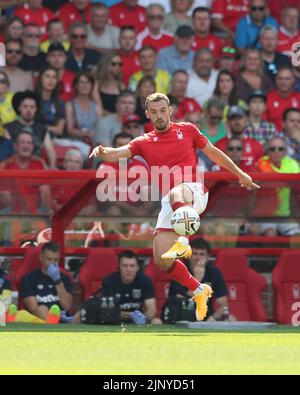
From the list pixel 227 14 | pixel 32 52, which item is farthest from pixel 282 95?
pixel 32 52

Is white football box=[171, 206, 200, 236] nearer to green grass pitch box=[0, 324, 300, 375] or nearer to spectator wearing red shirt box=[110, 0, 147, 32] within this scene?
green grass pitch box=[0, 324, 300, 375]

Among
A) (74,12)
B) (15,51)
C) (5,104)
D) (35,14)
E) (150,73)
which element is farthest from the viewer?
(74,12)

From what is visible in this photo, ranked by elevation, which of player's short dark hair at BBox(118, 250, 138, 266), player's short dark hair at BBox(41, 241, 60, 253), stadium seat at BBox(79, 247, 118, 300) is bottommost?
stadium seat at BBox(79, 247, 118, 300)

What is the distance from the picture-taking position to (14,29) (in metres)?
16.9

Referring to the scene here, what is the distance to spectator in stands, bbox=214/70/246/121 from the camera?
17016mm

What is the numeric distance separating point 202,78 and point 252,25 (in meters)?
1.33

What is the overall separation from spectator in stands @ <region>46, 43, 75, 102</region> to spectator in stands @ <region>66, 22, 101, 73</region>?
19 centimetres

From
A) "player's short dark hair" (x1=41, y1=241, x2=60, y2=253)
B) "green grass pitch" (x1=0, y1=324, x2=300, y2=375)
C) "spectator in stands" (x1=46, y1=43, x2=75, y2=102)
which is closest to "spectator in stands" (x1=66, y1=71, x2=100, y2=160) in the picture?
"spectator in stands" (x1=46, y1=43, x2=75, y2=102)

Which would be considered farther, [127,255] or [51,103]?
[51,103]

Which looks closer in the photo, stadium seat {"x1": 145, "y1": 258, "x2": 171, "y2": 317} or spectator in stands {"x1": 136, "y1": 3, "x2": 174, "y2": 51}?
stadium seat {"x1": 145, "y1": 258, "x2": 171, "y2": 317}

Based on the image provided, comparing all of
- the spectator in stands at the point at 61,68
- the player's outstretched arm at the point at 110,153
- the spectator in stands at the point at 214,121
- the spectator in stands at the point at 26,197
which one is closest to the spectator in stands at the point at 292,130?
the spectator in stands at the point at 214,121

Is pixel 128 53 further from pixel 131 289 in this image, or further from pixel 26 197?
pixel 131 289

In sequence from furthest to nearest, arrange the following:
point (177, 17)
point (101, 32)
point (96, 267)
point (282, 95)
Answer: point (177, 17), point (101, 32), point (282, 95), point (96, 267)

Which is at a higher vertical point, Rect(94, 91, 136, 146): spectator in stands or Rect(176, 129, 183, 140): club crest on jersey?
Rect(94, 91, 136, 146): spectator in stands
